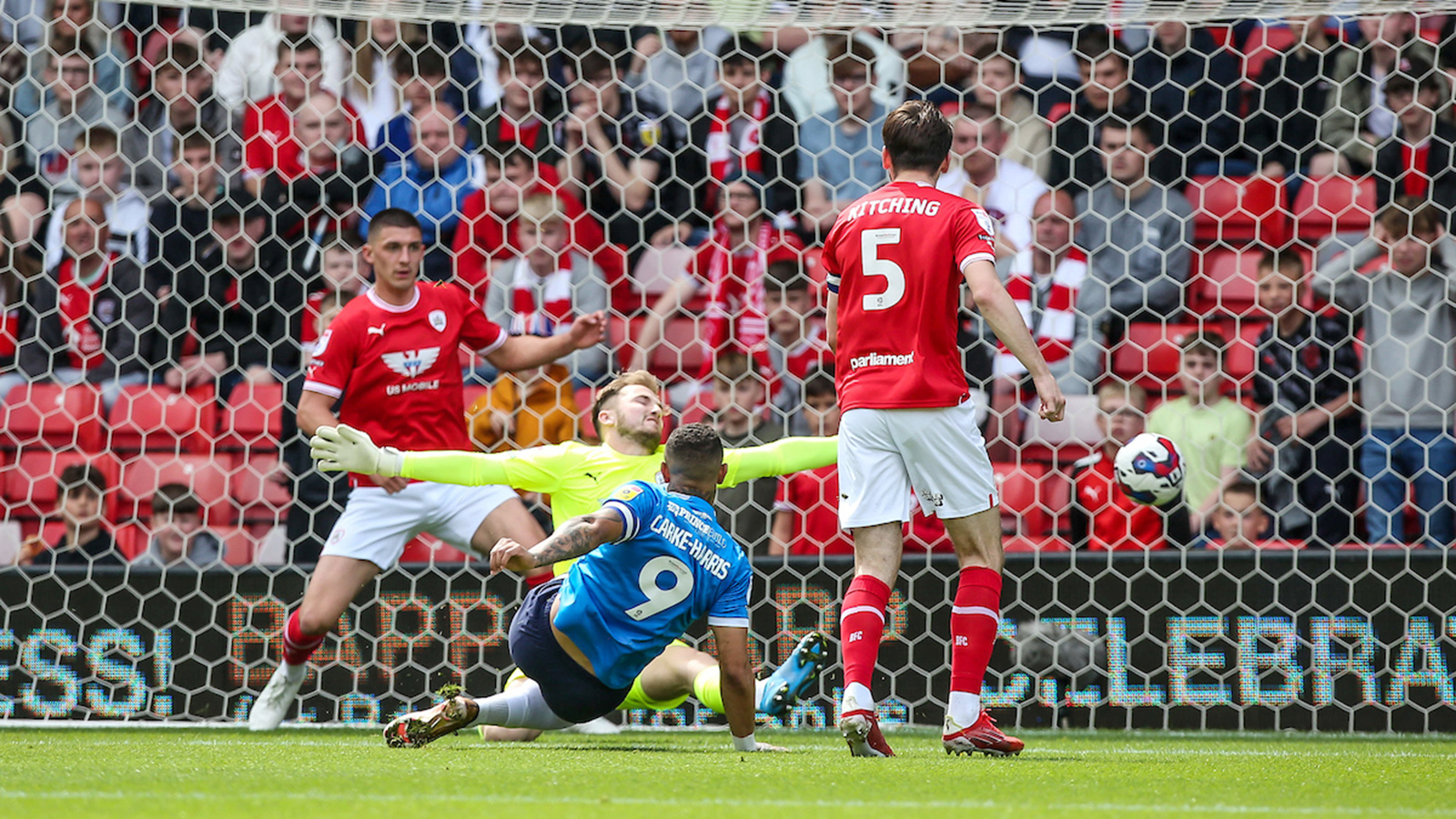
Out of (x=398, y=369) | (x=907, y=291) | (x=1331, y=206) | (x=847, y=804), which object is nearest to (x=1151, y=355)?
(x=1331, y=206)

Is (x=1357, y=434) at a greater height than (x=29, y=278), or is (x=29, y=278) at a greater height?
(x=29, y=278)

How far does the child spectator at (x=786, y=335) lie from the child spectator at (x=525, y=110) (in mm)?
1335

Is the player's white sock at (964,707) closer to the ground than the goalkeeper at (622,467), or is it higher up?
closer to the ground

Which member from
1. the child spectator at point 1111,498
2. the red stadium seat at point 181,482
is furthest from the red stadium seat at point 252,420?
the child spectator at point 1111,498

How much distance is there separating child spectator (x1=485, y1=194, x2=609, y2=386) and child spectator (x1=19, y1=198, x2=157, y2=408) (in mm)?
1538

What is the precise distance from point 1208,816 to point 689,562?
5.41 ft

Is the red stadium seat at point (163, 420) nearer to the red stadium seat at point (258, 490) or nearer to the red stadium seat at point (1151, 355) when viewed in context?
the red stadium seat at point (258, 490)

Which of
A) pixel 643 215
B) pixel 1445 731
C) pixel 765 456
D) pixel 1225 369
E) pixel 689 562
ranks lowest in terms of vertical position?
pixel 1445 731

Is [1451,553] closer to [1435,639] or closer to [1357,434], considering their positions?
[1435,639]

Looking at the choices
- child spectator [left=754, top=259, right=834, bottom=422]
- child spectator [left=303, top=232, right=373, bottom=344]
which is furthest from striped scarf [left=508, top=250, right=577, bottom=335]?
child spectator [left=754, top=259, right=834, bottom=422]

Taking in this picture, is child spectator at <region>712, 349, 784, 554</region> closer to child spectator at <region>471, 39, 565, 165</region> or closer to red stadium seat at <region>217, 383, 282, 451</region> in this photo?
child spectator at <region>471, 39, 565, 165</region>

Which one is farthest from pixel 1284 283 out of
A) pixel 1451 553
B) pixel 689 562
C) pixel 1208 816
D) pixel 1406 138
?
pixel 1208 816

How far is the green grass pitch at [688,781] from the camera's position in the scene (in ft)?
8.70

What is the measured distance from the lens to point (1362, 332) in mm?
6477
